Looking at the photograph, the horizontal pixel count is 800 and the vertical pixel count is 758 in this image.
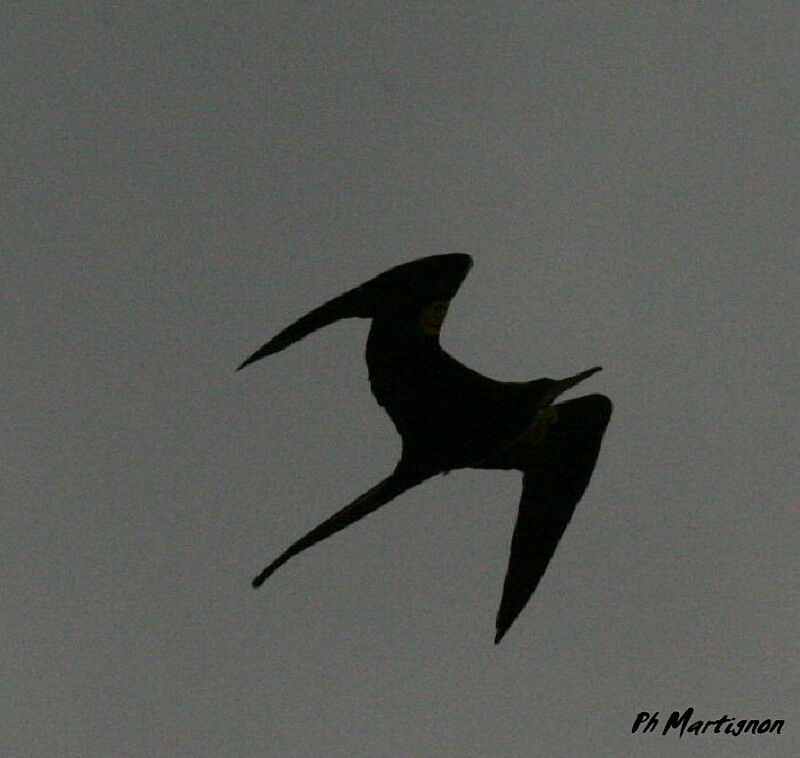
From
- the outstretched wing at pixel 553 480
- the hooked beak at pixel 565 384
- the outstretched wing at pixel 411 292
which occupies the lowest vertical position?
the outstretched wing at pixel 553 480

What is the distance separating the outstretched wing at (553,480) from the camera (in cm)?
734

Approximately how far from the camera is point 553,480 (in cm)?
756

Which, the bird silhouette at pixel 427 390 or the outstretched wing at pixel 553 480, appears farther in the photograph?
the outstretched wing at pixel 553 480

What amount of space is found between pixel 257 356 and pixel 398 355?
95cm

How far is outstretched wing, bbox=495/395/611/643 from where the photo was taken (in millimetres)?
7340

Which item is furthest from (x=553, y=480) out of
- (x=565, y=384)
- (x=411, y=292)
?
(x=411, y=292)

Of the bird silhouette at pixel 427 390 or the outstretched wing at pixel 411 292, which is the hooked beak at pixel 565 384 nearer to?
the bird silhouette at pixel 427 390

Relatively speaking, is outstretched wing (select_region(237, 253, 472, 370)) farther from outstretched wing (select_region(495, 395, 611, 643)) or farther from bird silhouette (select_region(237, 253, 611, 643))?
outstretched wing (select_region(495, 395, 611, 643))

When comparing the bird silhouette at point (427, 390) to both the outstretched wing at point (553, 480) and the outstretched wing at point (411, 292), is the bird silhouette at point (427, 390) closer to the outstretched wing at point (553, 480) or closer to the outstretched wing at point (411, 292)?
the outstretched wing at point (411, 292)

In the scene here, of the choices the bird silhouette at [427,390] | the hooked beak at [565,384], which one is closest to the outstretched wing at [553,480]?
the bird silhouette at [427,390]

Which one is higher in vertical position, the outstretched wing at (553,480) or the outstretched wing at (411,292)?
the outstretched wing at (411,292)

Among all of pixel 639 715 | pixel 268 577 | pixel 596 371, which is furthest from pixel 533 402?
pixel 639 715

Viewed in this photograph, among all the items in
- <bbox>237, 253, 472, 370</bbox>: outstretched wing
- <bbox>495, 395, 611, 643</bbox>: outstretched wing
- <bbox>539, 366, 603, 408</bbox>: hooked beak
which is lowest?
<bbox>495, 395, 611, 643</bbox>: outstretched wing

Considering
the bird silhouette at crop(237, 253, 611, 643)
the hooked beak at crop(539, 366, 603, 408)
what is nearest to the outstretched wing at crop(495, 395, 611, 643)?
the bird silhouette at crop(237, 253, 611, 643)
